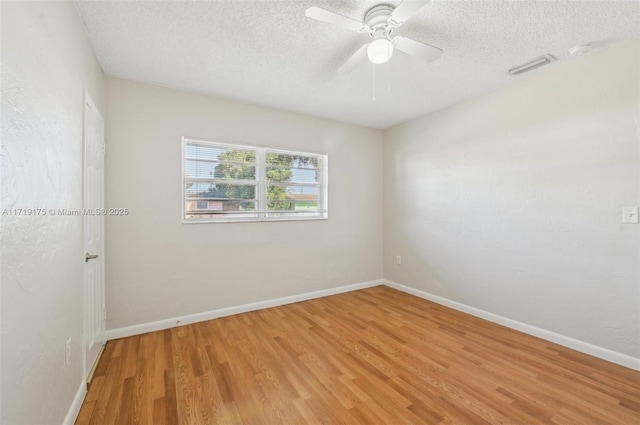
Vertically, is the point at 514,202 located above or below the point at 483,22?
below

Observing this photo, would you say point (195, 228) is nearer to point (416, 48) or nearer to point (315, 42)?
point (315, 42)

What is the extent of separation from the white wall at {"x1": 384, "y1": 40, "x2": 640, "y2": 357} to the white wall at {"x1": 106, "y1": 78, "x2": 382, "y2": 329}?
1.29 meters

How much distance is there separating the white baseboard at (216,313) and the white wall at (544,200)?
1329 mm

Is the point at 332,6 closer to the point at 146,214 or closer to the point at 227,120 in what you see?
the point at 227,120

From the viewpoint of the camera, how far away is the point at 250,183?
3.36 meters

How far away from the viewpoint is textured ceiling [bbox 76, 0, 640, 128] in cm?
178

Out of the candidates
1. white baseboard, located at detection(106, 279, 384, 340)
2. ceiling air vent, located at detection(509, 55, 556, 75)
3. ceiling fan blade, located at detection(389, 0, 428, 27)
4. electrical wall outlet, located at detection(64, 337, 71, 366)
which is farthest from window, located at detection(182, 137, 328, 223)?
ceiling air vent, located at detection(509, 55, 556, 75)

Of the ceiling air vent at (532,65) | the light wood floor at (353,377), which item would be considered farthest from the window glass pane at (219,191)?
the ceiling air vent at (532,65)

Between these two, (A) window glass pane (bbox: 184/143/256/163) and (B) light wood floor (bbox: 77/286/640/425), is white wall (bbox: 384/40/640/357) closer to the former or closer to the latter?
(B) light wood floor (bbox: 77/286/640/425)

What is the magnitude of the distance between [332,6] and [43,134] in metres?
1.77

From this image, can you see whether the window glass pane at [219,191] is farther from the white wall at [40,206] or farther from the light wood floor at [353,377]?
the light wood floor at [353,377]

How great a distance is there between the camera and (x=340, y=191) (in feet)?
13.4

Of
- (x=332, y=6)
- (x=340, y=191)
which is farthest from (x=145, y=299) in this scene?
(x=332, y=6)

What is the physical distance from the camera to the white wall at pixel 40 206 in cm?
100
